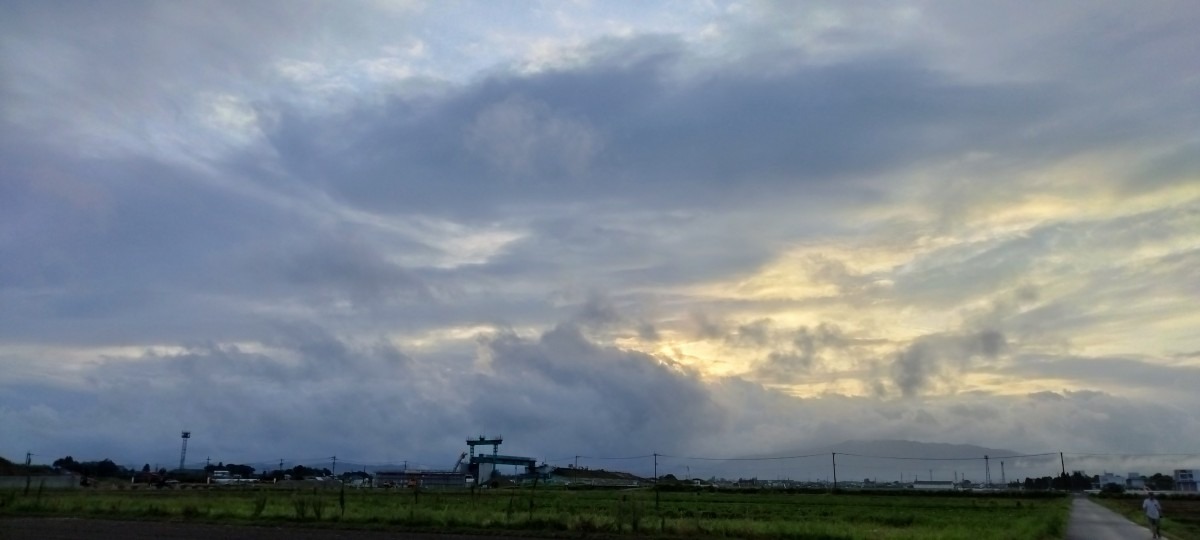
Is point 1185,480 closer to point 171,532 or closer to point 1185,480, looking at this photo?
point 1185,480

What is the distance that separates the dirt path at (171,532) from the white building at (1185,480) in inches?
7039

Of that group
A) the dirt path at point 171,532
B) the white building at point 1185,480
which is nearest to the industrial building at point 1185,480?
the white building at point 1185,480

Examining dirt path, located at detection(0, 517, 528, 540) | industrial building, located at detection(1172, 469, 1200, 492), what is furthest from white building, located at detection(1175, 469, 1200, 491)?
dirt path, located at detection(0, 517, 528, 540)

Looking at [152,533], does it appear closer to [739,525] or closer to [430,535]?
[430,535]

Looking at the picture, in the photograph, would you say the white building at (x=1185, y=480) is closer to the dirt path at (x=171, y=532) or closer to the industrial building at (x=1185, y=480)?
the industrial building at (x=1185, y=480)

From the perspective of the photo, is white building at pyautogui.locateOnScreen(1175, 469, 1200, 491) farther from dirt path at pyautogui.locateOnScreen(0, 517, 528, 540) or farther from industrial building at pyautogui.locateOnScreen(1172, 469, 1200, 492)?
dirt path at pyautogui.locateOnScreen(0, 517, 528, 540)

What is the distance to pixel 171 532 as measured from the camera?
31031 mm

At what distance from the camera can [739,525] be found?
Answer: 1221 inches

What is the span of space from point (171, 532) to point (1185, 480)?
647 feet

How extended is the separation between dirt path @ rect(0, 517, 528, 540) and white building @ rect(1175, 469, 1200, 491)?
179 meters

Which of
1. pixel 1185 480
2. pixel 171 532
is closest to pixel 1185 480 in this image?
pixel 1185 480

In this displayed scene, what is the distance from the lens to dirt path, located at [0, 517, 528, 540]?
93.2 feet

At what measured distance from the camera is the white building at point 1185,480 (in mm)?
164875

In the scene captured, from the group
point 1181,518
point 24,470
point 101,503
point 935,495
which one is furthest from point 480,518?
point 24,470
